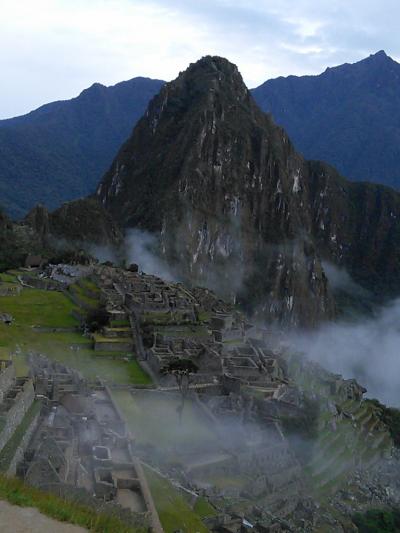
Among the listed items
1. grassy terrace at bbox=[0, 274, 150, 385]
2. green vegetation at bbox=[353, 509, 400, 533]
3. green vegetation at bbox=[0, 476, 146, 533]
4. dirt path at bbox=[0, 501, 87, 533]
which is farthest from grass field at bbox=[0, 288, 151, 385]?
dirt path at bbox=[0, 501, 87, 533]

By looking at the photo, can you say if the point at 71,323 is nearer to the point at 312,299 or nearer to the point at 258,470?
the point at 258,470

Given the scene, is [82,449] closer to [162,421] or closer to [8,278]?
[162,421]

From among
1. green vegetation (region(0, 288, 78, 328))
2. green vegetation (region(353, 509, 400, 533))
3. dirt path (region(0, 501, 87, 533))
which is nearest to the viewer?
dirt path (region(0, 501, 87, 533))

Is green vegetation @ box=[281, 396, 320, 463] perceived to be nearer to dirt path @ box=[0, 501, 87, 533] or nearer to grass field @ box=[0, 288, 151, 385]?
grass field @ box=[0, 288, 151, 385]

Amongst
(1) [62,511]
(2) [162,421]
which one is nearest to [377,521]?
(2) [162,421]

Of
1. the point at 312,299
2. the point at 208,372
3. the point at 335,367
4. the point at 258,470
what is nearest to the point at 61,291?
the point at 208,372

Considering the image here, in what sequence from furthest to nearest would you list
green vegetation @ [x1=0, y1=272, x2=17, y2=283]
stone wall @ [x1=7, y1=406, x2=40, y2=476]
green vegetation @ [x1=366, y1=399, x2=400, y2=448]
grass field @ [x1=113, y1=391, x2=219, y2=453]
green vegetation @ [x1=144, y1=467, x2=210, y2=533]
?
green vegetation @ [x1=0, y1=272, x2=17, y2=283]
green vegetation @ [x1=366, y1=399, x2=400, y2=448]
grass field @ [x1=113, y1=391, x2=219, y2=453]
green vegetation @ [x1=144, y1=467, x2=210, y2=533]
stone wall @ [x1=7, y1=406, x2=40, y2=476]


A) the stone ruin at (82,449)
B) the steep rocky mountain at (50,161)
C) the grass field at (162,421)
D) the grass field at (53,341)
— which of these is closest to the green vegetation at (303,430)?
the grass field at (162,421)
